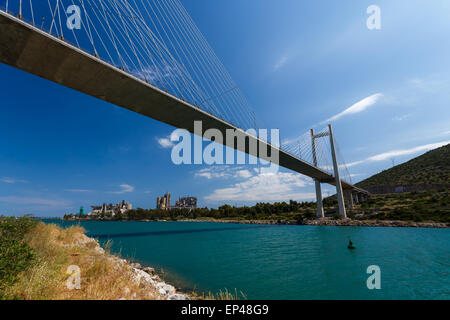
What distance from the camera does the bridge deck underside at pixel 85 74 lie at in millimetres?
12102

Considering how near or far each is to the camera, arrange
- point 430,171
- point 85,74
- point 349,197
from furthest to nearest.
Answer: point 430,171 < point 349,197 < point 85,74

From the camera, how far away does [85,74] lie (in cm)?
1575

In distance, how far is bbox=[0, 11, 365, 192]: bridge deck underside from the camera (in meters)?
12.1

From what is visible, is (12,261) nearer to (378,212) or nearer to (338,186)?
(338,186)

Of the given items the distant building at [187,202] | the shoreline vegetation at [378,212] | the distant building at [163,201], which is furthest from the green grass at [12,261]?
the distant building at [163,201]

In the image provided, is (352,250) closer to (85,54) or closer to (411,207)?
(85,54)

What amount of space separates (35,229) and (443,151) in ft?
343

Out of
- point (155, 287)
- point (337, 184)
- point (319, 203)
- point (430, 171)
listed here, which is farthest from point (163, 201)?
point (155, 287)

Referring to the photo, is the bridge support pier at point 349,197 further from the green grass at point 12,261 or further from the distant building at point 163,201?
the distant building at point 163,201

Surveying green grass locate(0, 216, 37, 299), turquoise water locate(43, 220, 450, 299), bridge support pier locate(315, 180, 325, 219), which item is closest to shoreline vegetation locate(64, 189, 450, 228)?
bridge support pier locate(315, 180, 325, 219)

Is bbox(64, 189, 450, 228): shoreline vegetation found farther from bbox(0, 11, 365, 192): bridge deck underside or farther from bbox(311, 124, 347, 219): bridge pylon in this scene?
bbox(0, 11, 365, 192): bridge deck underside
